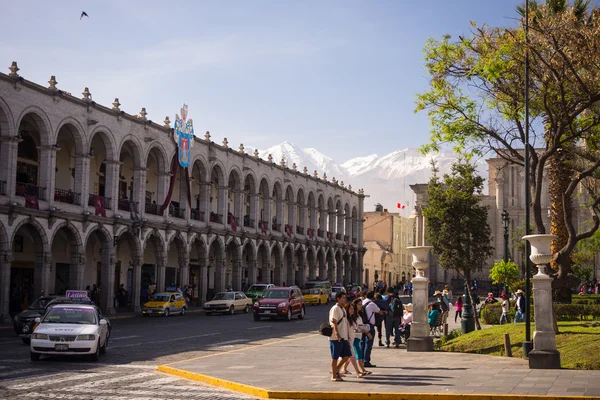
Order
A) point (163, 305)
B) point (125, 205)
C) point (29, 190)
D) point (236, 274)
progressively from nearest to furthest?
point (29, 190) < point (163, 305) < point (125, 205) < point (236, 274)

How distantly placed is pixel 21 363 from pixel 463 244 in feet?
84.9

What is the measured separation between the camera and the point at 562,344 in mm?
18594

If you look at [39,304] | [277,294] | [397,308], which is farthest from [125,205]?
[397,308]

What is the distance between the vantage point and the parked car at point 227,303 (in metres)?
42.2

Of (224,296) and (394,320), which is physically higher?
(224,296)

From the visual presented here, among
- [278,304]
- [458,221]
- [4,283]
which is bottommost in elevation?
[278,304]

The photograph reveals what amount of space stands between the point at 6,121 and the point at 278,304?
14.6 m

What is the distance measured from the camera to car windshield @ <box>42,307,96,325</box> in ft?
61.9

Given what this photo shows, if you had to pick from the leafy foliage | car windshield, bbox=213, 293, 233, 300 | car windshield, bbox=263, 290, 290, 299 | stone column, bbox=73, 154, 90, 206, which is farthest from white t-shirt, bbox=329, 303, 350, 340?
car windshield, bbox=213, 293, 233, 300

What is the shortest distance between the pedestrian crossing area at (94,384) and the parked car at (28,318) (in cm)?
649

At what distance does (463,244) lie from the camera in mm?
39188

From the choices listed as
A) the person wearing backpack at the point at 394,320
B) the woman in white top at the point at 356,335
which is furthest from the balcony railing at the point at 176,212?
the woman in white top at the point at 356,335

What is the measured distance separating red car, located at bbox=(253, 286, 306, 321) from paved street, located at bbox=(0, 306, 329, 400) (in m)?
2.69

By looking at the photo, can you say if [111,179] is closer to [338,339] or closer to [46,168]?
[46,168]
